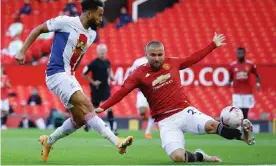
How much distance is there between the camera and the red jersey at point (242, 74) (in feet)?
63.6

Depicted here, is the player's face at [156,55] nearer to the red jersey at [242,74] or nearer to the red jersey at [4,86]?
the red jersey at [242,74]

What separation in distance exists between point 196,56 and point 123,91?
3.57ft

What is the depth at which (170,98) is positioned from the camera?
10398mm

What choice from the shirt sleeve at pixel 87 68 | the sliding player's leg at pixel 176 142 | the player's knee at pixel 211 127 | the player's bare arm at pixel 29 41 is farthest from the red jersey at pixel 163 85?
the shirt sleeve at pixel 87 68

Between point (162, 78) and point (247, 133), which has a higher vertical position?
point (162, 78)

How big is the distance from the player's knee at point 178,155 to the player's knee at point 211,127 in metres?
0.43

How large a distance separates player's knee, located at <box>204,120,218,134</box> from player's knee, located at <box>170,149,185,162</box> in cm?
43

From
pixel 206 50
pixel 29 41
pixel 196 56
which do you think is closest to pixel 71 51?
pixel 29 41

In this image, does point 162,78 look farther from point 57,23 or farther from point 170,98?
point 57,23

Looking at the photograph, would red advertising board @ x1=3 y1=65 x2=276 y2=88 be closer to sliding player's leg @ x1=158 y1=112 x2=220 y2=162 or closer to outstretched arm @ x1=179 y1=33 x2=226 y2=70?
outstretched arm @ x1=179 y1=33 x2=226 y2=70

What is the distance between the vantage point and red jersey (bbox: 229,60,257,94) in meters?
19.4

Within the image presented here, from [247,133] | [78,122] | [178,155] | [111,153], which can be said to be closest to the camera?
[247,133]

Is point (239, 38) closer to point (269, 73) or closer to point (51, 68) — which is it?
point (269, 73)

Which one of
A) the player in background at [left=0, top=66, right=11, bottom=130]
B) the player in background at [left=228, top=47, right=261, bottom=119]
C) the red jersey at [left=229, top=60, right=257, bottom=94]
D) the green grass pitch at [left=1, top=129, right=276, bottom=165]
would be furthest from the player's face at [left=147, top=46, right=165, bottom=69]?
the player in background at [left=0, top=66, right=11, bottom=130]
